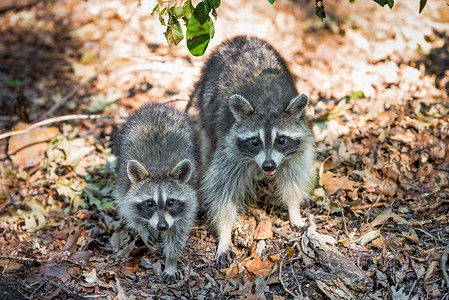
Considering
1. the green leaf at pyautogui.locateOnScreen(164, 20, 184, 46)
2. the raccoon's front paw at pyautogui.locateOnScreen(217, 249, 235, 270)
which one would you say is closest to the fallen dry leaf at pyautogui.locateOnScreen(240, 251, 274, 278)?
the raccoon's front paw at pyautogui.locateOnScreen(217, 249, 235, 270)

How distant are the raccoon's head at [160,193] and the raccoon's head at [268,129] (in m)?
0.57

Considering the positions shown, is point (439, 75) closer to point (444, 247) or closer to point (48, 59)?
point (444, 247)

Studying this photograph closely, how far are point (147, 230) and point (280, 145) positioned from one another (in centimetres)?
151

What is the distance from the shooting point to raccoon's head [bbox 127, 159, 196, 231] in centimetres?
431

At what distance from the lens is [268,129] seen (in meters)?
4.29

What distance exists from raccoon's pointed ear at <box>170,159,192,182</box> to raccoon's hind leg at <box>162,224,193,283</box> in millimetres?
444

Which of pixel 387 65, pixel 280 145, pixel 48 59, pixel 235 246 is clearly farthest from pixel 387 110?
pixel 48 59

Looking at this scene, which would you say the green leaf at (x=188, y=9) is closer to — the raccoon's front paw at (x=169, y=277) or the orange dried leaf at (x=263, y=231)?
the orange dried leaf at (x=263, y=231)

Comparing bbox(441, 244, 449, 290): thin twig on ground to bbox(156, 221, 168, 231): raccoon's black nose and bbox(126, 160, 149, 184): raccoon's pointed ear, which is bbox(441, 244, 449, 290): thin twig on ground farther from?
bbox(126, 160, 149, 184): raccoon's pointed ear

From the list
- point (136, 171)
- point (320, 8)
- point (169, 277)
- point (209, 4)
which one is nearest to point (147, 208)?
point (136, 171)

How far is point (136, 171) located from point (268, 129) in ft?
4.11

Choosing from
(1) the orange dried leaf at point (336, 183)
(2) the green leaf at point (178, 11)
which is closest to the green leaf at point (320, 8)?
(2) the green leaf at point (178, 11)

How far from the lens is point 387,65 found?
22.1 ft

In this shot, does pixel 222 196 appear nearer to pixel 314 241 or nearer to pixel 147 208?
pixel 147 208
